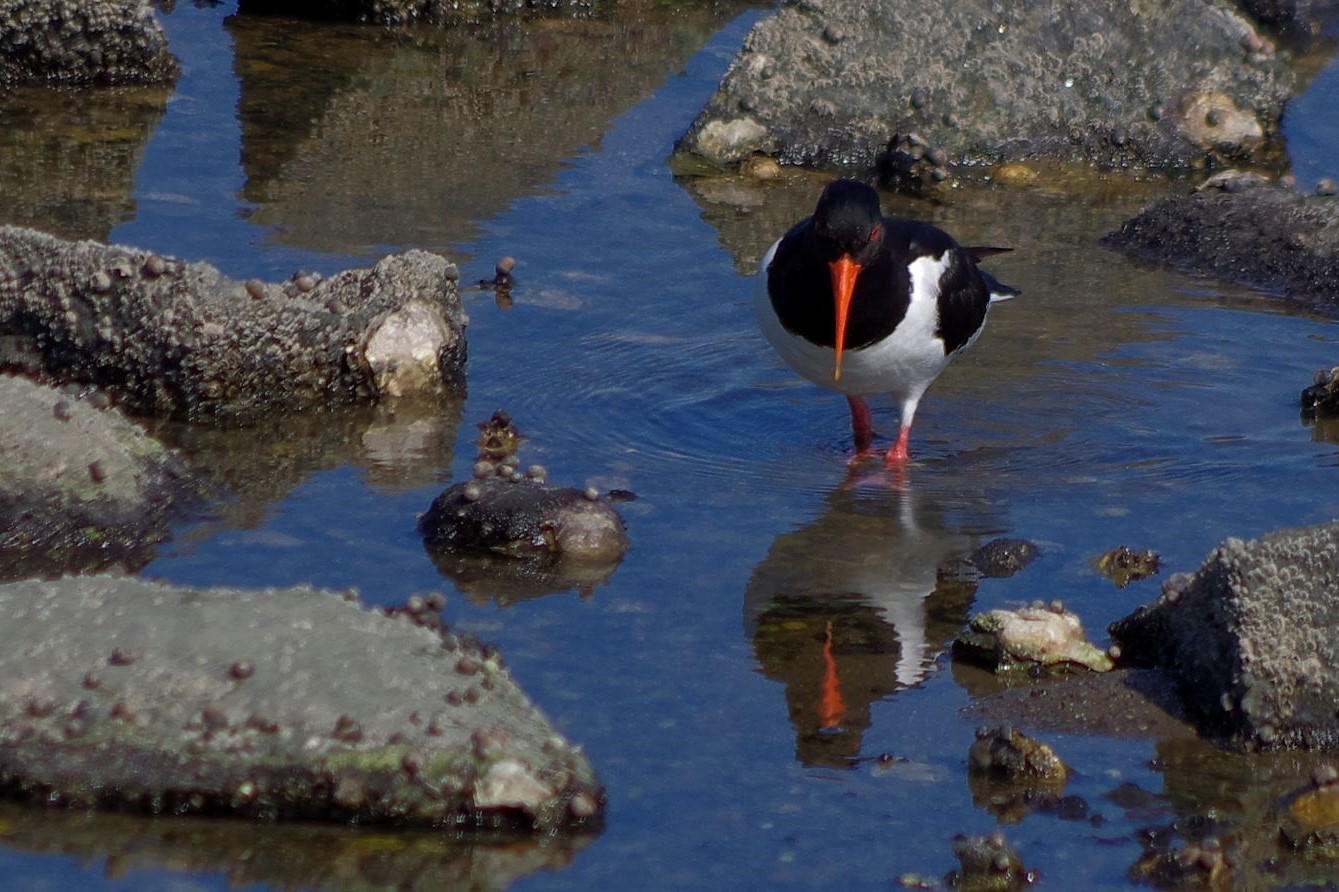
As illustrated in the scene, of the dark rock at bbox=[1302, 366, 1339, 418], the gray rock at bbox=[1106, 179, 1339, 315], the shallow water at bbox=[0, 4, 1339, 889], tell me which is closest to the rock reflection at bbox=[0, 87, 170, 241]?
the shallow water at bbox=[0, 4, 1339, 889]

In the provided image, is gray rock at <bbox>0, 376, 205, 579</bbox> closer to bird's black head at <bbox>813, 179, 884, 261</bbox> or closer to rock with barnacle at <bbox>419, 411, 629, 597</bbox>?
rock with barnacle at <bbox>419, 411, 629, 597</bbox>

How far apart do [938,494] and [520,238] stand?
2656 mm

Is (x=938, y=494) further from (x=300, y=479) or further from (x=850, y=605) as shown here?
(x=300, y=479)

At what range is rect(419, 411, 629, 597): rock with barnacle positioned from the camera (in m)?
4.93

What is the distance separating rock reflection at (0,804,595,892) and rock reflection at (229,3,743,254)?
415 cm

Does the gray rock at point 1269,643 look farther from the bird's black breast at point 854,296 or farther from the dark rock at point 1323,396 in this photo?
the dark rock at point 1323,396

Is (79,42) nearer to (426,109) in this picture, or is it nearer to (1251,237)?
(426,109)

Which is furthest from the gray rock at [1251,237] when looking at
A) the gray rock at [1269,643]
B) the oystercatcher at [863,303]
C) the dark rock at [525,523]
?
the dark rock at [525,523]

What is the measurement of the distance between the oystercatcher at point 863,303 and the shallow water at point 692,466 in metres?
0.29

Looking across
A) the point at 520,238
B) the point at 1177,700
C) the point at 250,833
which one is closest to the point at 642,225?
the point at 520,238

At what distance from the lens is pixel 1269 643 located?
4.01 m

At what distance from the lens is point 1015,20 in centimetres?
927

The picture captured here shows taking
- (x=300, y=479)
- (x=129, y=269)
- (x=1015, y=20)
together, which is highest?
(x=1015, y=20)

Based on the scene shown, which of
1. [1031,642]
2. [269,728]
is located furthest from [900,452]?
[269,728]
